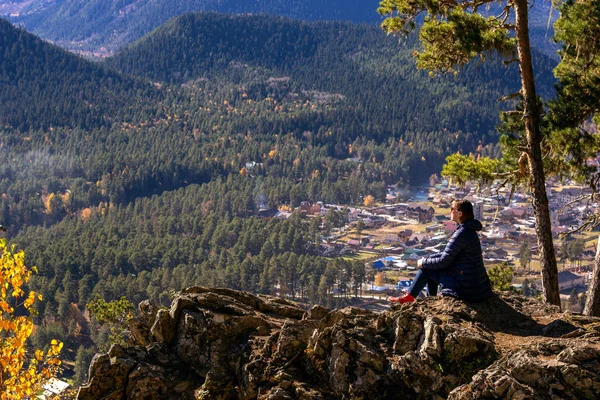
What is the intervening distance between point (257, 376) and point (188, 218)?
85643mm

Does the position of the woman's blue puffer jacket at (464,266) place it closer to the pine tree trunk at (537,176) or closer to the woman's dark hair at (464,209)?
the woman's dark hair at (464,209)

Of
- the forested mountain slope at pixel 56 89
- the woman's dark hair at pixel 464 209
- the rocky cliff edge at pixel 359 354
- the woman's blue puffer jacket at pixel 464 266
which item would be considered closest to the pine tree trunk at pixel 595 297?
the rocky cliff edge at pixel 359 354

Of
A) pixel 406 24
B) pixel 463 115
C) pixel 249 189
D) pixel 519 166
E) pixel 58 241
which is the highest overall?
pixel 463 115

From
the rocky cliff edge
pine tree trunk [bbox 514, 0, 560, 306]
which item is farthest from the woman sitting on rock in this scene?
pine tree trunk [bbox 514, 0, 560, 306]

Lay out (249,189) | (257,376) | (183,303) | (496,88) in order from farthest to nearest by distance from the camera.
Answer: (496,88) < (249,189) < (183,303) < (257,376)

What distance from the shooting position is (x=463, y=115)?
557 ft

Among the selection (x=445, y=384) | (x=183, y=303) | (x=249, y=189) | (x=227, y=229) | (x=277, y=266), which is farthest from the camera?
(x=249, y=189)

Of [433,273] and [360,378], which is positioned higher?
[433,273]

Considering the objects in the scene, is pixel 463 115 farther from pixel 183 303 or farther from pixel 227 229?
pixel 183 303

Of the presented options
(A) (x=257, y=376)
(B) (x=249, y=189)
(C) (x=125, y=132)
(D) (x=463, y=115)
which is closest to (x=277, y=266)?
(B) (x=249, y=189)

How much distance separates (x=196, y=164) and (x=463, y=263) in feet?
395

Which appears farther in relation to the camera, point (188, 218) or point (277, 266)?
point (188, 218)

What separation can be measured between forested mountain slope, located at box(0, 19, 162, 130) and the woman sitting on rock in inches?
6106

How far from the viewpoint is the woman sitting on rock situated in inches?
346
